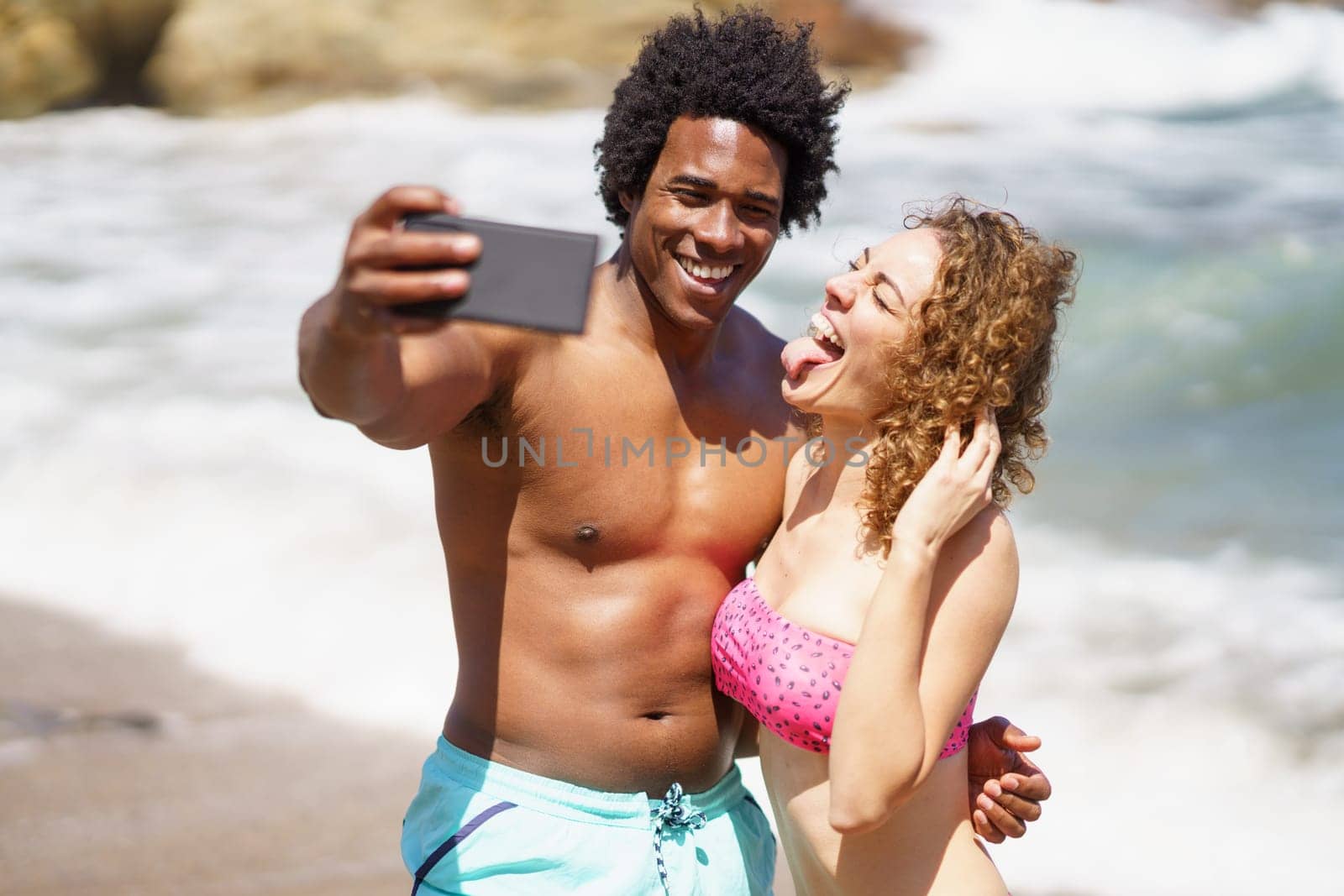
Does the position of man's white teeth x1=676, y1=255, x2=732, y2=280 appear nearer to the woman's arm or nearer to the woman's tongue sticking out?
the woman's tongue sticking out

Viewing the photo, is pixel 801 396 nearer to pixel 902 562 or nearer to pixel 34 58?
pixel 902 562

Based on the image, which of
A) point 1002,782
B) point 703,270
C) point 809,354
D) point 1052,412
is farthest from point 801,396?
point 1052,412

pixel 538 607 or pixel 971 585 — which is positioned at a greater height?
pixel 971 585

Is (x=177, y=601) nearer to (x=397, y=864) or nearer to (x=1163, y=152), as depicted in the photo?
(x=397, y=864)

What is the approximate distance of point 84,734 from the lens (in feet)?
14.8

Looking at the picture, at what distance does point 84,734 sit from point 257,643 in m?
1.04

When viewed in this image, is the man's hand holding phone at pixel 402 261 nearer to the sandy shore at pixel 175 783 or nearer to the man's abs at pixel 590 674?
the man's abs at pixel 590 674

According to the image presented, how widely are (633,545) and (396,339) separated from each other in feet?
2.60

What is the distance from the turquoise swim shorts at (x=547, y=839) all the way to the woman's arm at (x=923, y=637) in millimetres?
504

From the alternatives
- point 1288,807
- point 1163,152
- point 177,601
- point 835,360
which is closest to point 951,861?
point 835,360

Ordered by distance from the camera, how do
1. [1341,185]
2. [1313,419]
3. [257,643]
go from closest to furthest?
[257,643], [1313,419], [1341,185]

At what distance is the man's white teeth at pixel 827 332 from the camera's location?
7.63ft

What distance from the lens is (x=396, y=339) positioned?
5.96 feet

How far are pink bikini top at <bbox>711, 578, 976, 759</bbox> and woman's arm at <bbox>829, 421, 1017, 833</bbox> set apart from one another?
0.10m
